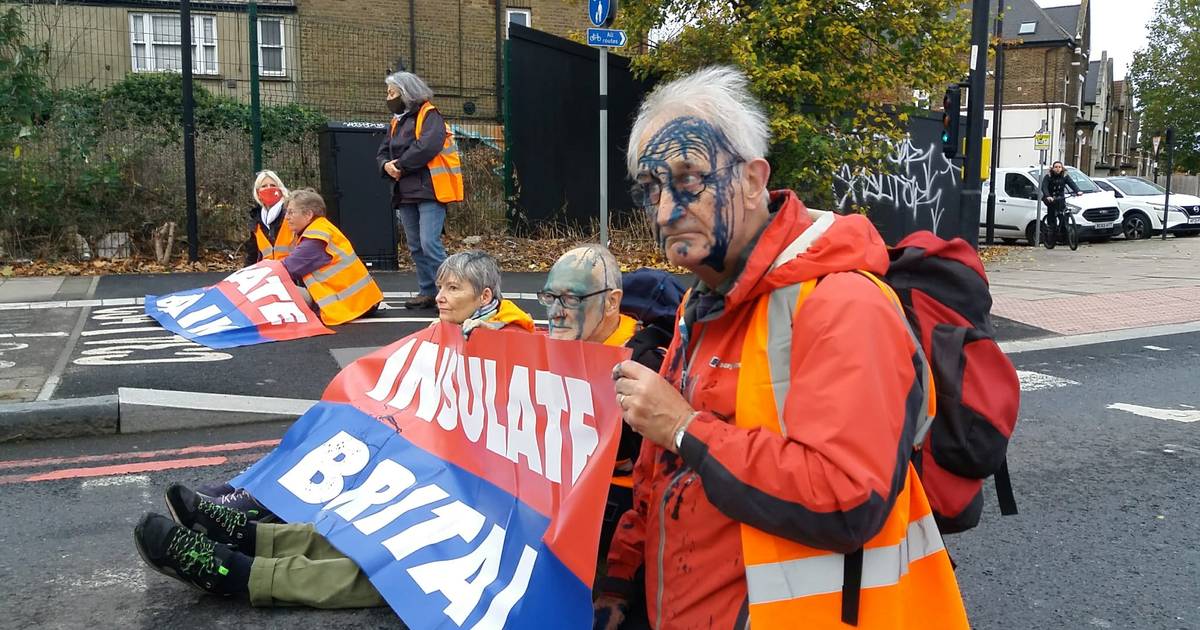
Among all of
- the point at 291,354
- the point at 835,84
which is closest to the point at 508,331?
the point at 291,354

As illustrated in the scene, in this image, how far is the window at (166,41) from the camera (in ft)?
74.7

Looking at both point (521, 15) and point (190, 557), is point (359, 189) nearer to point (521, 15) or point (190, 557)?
point (190, 557)

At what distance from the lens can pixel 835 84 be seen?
12.4 m

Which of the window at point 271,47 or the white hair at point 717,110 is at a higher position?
the window at point 271,47

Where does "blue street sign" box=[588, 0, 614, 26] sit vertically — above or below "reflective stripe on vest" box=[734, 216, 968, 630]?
above

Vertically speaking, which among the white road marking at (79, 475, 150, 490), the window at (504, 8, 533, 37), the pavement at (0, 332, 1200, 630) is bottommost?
the pavement at (0, 332, 1200, 630)

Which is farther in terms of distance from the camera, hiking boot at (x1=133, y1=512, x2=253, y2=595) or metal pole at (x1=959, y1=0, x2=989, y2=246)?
metal pole at (x1=959, y1=0, x2=989, y2=246)

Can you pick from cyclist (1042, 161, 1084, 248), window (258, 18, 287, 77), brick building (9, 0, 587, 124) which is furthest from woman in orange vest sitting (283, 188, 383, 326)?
cyclist (1042, 161, 1084, 248)

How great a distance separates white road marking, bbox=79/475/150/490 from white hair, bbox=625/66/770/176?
3.37 meters

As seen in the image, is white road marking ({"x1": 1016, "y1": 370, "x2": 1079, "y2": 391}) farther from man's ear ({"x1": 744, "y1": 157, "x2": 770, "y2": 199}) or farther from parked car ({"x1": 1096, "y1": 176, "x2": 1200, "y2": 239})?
parked car ({"x1": 1096, "y1": 176, "x2": 1200, "y2": 239})

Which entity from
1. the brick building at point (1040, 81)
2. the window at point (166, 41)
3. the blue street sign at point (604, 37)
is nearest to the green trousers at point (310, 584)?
the blue street sign at point (604, 37)

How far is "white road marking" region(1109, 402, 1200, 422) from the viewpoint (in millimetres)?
6125

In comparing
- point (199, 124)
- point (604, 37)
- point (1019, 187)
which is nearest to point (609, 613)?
point (604, 37)

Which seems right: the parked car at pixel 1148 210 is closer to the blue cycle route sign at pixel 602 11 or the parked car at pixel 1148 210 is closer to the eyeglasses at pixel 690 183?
the blue cycle route sign at pixel 602 11
